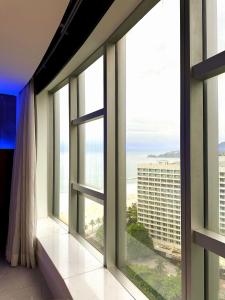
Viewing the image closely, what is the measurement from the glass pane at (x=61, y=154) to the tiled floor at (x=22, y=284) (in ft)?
2.79

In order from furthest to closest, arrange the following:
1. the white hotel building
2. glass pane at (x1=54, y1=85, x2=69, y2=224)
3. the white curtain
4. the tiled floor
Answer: glass pane at (x1=54, y1=85, x2=69, y2=224) < the white curtain < the tiled floor < the white hotel building

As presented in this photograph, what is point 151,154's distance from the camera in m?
1.68

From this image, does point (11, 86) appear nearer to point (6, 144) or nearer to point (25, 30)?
point (6, 144)

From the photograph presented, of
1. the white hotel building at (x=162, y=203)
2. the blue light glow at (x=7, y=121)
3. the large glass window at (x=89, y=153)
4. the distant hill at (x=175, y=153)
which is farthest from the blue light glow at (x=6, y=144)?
the distant hill at (x=175, y=153)

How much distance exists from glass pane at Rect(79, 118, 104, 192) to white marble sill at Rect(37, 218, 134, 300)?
0.71 m

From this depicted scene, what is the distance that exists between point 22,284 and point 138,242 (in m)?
1.57

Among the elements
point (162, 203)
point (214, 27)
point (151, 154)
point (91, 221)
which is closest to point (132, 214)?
point (162, 203)

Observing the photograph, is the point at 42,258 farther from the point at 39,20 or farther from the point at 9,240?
the point at 39,20

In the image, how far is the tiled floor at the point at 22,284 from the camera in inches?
91.1

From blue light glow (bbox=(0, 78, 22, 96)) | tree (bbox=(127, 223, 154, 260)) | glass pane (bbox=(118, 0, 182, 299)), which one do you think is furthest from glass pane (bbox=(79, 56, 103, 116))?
tree (bbox=(127, 223, 154, 260))

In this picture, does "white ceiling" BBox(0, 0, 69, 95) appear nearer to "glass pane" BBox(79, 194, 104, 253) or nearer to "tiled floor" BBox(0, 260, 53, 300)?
"glass pane" BBox(79, 194, 104, 253)

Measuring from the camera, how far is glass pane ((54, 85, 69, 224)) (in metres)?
3.33

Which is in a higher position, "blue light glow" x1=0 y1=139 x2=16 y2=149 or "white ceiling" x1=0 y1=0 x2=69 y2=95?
"white ceiling" x1=0 y1=0 x2=69 y2=95

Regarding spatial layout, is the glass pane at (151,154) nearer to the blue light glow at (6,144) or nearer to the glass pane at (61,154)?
the glass pane at (61,154)
